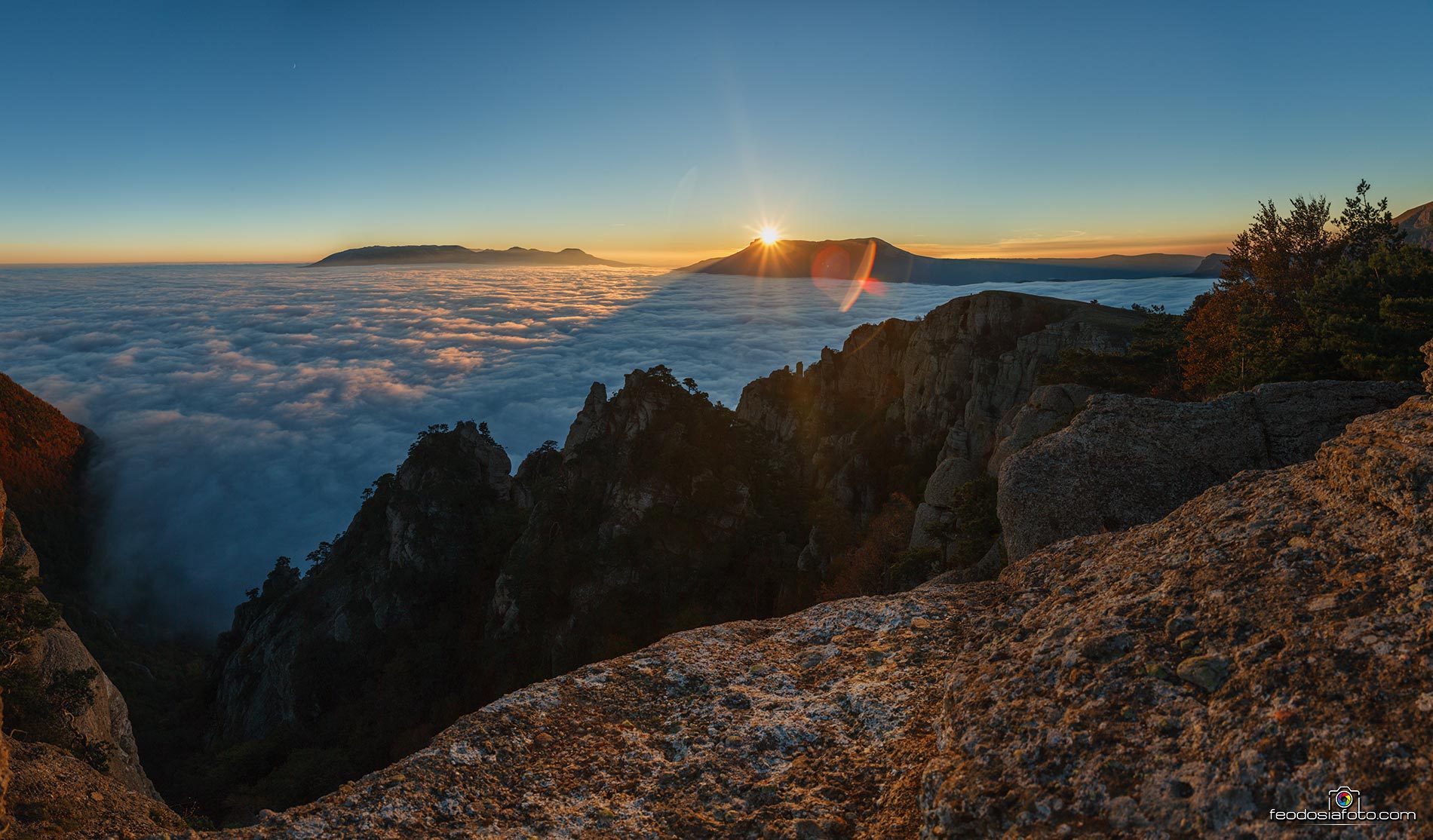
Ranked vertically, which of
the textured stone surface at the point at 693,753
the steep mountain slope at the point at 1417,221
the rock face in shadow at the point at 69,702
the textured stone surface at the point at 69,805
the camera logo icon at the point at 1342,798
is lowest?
the rock face in shadow at the point at 69,702

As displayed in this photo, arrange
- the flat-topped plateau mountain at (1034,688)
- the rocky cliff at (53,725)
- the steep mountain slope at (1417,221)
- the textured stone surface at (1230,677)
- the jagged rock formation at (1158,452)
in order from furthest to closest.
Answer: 1. the steep mountain slope at (1417,221)
2. the jagged rock formation at (1158,452)
3. the rocky cliff at (53,725)
4. the flat-topped plateau mountain at (1034,688)
5. the textured stone surface at (1230,677)

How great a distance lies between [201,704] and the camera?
280 feet

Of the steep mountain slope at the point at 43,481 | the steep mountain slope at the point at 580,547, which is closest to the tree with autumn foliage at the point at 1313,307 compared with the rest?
the steep mountain slope at the point at 580,547

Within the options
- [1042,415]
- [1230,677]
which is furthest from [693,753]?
[1042,415]

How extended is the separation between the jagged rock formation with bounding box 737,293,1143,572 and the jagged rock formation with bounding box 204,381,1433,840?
103 ft

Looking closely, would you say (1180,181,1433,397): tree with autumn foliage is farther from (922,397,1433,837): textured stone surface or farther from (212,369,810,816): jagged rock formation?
(212,369,810,816): jagged rock formation

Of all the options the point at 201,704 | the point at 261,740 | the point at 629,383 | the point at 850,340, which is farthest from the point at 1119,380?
Result: the point at 201,704

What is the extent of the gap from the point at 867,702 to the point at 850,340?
9702 centimetres

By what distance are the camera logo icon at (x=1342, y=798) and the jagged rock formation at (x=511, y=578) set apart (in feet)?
152

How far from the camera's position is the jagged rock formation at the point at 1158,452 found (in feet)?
49.0

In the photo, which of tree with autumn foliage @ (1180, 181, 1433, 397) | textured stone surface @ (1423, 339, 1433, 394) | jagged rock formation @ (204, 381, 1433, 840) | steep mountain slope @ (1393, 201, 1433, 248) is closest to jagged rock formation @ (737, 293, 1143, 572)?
tree with autumn foliage @ (1180, 181, 1433, 397)

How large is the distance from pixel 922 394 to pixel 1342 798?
258 feet

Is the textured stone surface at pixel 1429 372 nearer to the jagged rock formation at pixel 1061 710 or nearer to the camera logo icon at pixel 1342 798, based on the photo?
the jagged rock formation at pixel 1061 710

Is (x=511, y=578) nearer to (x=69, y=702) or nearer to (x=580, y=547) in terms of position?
(x=580, y=547)
